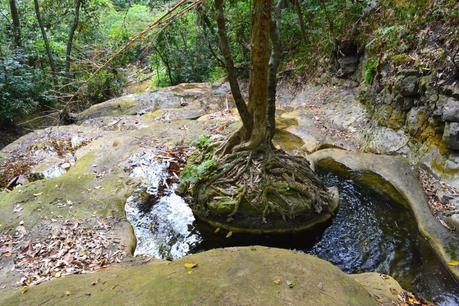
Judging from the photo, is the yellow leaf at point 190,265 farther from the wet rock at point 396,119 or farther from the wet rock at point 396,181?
the wet rock at point 396,119

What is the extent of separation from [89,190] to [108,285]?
3391 millimetres

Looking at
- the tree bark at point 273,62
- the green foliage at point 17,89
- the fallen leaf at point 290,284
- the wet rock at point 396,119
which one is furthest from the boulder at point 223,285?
the green foliage at point 17,89

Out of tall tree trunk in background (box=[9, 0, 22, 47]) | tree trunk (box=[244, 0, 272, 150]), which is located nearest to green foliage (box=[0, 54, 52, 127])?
tall tree trunk in background (box=[9, 0, 22, 47])

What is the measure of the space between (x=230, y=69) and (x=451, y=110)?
398cm

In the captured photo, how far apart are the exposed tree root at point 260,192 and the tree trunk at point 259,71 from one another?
1.21ft

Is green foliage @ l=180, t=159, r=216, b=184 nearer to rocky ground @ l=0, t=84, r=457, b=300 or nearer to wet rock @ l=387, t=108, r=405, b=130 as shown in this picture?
rocky ground @ l=0, t=84, r=457, b=300

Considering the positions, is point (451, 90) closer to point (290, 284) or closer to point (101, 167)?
point (290, 284)

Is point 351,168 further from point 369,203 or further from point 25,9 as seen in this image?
point 25,9

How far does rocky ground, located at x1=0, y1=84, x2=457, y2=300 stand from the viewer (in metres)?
5.10

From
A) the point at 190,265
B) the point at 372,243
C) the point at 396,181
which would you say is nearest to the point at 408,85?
the point at 396,181

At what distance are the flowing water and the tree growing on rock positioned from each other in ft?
0.83

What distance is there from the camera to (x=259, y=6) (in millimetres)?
5168

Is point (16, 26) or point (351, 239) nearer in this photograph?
point (351, 239)

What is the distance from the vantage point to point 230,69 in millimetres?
6227
